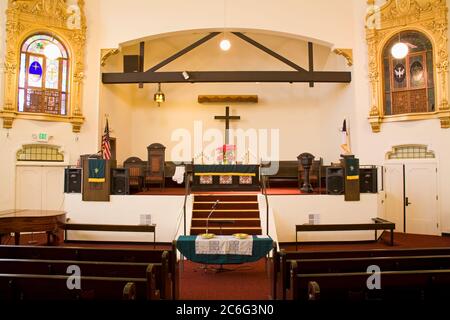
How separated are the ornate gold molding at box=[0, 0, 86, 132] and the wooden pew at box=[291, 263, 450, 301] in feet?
28.4

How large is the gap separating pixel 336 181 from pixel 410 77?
3997 millimetres

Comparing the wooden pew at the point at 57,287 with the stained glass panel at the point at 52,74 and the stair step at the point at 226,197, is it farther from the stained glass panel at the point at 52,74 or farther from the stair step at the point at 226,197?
the stained glass panel at the point at 52,74

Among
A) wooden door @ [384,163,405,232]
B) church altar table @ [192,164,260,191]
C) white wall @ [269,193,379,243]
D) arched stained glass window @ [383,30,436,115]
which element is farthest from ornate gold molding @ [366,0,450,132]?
church altar table @ [192,164,260,191]

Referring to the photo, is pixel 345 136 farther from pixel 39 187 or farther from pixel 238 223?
pixel 39 187

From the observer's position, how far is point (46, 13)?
9703mm

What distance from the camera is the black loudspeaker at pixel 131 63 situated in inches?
457

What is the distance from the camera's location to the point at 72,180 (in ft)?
28.8

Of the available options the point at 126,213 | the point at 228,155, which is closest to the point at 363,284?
the point at 126,213

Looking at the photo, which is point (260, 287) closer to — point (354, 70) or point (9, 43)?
point (354, 70)

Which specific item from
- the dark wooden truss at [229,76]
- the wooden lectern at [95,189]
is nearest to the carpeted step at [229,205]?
the wooden lectern at [95,189]

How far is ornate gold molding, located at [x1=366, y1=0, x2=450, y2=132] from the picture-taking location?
9.12 m

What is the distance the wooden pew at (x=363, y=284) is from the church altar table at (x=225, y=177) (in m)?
6.28
